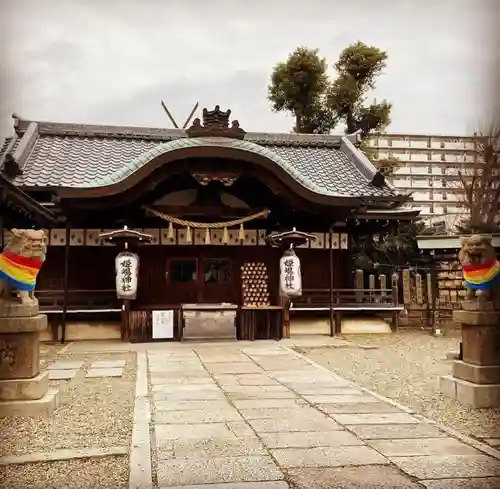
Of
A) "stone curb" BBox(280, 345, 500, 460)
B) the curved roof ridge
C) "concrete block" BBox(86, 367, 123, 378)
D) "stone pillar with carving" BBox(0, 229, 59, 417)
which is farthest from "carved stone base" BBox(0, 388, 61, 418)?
the curved roof ridge

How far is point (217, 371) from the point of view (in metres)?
8.45

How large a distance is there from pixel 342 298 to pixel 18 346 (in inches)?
396

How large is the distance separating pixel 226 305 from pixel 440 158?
30.4 feet

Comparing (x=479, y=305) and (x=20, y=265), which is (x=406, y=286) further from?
(x=20, y=265)

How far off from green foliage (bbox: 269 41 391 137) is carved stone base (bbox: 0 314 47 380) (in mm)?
3651

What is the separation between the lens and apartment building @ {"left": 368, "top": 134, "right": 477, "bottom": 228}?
9.42ft

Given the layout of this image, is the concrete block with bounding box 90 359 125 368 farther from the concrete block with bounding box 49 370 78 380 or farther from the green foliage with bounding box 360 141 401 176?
the green foliage with bounding box 360 141 401 176

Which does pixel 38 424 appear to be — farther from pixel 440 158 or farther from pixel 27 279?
pixel 440 158

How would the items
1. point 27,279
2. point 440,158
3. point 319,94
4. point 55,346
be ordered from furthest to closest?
1. point 55,346
2. point 319,94
3. point 27,279
4. point 440,158

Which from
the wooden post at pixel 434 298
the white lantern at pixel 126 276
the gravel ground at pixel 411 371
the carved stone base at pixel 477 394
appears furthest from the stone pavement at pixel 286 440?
the wooden post at pixel 434 298

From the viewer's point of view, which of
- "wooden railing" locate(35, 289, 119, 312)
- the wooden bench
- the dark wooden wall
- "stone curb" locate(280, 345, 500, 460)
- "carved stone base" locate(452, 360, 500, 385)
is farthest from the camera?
the wooden bench

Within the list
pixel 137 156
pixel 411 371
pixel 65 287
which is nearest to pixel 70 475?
pixel 411 371

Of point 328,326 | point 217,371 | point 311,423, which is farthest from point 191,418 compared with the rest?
point 328,326

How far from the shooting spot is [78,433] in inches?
195
